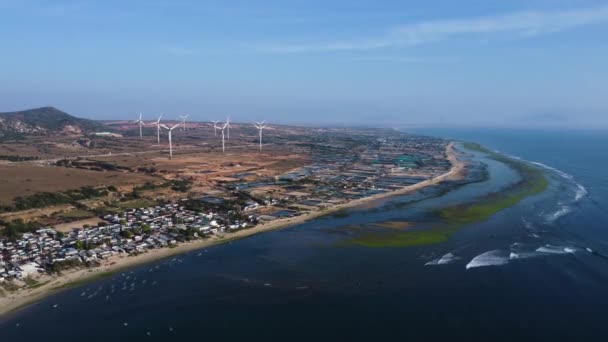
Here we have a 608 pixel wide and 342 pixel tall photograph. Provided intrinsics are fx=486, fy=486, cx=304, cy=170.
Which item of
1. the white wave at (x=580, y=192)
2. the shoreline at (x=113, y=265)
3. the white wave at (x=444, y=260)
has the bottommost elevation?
the shoreline at (x=113, y=265)

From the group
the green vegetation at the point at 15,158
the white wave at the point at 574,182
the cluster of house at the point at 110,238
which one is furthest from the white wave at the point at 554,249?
the green vegetation at the point at 15,158

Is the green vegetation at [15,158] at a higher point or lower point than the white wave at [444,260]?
higher

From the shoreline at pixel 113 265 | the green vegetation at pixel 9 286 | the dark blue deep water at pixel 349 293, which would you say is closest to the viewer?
the dark blue deep water at pixel 349 293

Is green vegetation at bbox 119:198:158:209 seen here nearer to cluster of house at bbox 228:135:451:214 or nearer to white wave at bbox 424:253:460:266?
cluster of house at bbox 228:135:451:214

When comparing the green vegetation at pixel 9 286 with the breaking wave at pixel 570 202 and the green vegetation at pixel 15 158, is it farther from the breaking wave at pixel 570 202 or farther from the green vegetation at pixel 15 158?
the green vegetation at pixel 15 158

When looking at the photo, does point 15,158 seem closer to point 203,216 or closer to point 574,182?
point 203,216

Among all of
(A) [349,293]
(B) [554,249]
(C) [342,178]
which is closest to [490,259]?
(B) [554,249]

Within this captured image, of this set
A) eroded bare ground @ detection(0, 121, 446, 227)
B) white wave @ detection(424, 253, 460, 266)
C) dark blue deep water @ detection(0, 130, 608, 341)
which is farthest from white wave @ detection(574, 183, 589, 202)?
white wave @ detection(424, 253, 460, 266)
